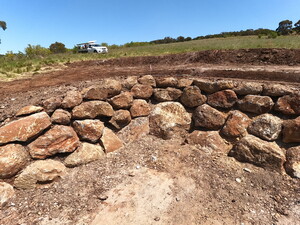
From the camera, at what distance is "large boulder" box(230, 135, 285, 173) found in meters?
A: 2.72

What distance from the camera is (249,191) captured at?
247 centimetres

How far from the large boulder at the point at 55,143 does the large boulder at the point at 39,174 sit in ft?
0.45

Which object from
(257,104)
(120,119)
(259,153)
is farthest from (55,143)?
(257,104)

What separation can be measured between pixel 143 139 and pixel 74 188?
151 centimetres

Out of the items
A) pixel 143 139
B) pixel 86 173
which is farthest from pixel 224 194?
pixel 86 173

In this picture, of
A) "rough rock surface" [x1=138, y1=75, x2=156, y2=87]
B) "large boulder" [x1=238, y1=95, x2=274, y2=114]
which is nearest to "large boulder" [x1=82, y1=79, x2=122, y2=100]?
"rough rock surface" [x1=138, y1=75, x2=156, y2=87]

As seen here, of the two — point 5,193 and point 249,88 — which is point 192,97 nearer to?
point 249,88

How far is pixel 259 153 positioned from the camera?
2820 millimetres

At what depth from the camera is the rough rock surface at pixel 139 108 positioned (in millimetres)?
3732

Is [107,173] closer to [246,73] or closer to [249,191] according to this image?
[249,191]

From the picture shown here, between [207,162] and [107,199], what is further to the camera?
[207,162]

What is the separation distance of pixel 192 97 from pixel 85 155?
2.33m

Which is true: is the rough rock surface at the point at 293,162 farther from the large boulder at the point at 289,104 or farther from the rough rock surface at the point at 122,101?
the rough rock surface at the point at 122,101

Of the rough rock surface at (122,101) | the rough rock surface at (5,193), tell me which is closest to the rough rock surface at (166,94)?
the rough rock surface at (122,101)
